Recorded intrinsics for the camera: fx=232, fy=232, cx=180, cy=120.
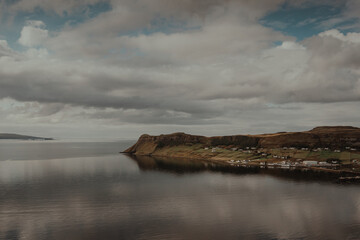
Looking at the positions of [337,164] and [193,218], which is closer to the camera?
[193,218]

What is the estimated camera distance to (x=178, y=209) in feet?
260

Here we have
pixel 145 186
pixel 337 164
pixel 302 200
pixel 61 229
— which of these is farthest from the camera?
pixel 337 164

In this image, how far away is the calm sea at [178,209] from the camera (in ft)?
198

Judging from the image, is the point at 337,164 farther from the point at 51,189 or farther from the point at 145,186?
the point at 51,189

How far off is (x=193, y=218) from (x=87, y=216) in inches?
1288

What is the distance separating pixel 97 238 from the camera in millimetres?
57000

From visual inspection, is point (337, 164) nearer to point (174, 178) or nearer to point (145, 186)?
point (174, 178)

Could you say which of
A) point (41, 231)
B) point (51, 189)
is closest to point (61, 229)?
point (41, 231)

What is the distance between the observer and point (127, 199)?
299 feet

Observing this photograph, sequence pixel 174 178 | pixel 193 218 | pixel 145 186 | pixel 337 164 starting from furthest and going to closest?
pixel 337 164 → pixel 174 178 → pixel 145 186 → pixel 193 218

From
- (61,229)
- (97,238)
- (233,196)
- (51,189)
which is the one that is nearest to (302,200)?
(233,196)

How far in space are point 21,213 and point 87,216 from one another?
21907mm

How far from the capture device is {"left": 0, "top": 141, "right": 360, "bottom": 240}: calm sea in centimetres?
6041

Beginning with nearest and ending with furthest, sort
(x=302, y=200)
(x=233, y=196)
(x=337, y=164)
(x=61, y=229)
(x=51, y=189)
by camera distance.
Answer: (x=61, y=229) → (x=302, y=200) → (x=233, y=196) → (x=51, y=189) → (x=337, y=164)
